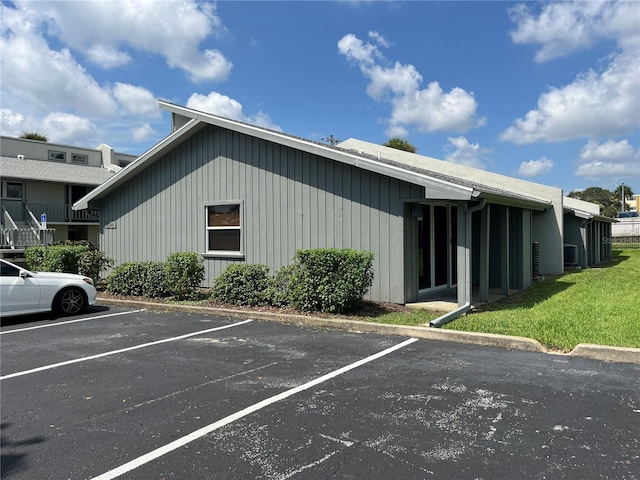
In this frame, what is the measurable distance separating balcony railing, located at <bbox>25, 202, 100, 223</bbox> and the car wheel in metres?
15.9

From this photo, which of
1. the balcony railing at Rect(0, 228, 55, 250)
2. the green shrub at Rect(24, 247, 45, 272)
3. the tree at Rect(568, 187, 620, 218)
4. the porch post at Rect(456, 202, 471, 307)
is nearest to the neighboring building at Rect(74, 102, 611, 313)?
the porch post at Rect(456, 202, 471, 307)

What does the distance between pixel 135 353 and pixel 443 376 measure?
411 cm

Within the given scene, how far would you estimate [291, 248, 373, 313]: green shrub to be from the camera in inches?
329

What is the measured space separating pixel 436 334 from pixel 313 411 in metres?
A: 3.27

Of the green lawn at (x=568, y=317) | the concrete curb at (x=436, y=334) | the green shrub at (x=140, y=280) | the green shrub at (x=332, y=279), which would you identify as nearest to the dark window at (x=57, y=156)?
the green shrub at (x=140, y=280)

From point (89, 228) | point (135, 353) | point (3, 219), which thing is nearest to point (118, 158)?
point (89, 228)

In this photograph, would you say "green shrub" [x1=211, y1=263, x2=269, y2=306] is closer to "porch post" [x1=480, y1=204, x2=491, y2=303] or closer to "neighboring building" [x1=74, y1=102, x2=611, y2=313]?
"neighboring building" [x1=74, y1=102, x2=611, y2=313]

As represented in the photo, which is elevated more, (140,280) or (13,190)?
(13,190)

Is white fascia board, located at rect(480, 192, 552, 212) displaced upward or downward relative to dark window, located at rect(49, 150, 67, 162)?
downward

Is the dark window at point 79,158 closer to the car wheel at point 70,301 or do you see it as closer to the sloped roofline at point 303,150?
the sloped roofline at point 303,150

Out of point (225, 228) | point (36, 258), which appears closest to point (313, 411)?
point (225, 228)

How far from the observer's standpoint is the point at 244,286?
9602 mm

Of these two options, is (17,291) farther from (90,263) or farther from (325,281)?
(325,281)

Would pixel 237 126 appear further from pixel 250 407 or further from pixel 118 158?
pixel 118 158
